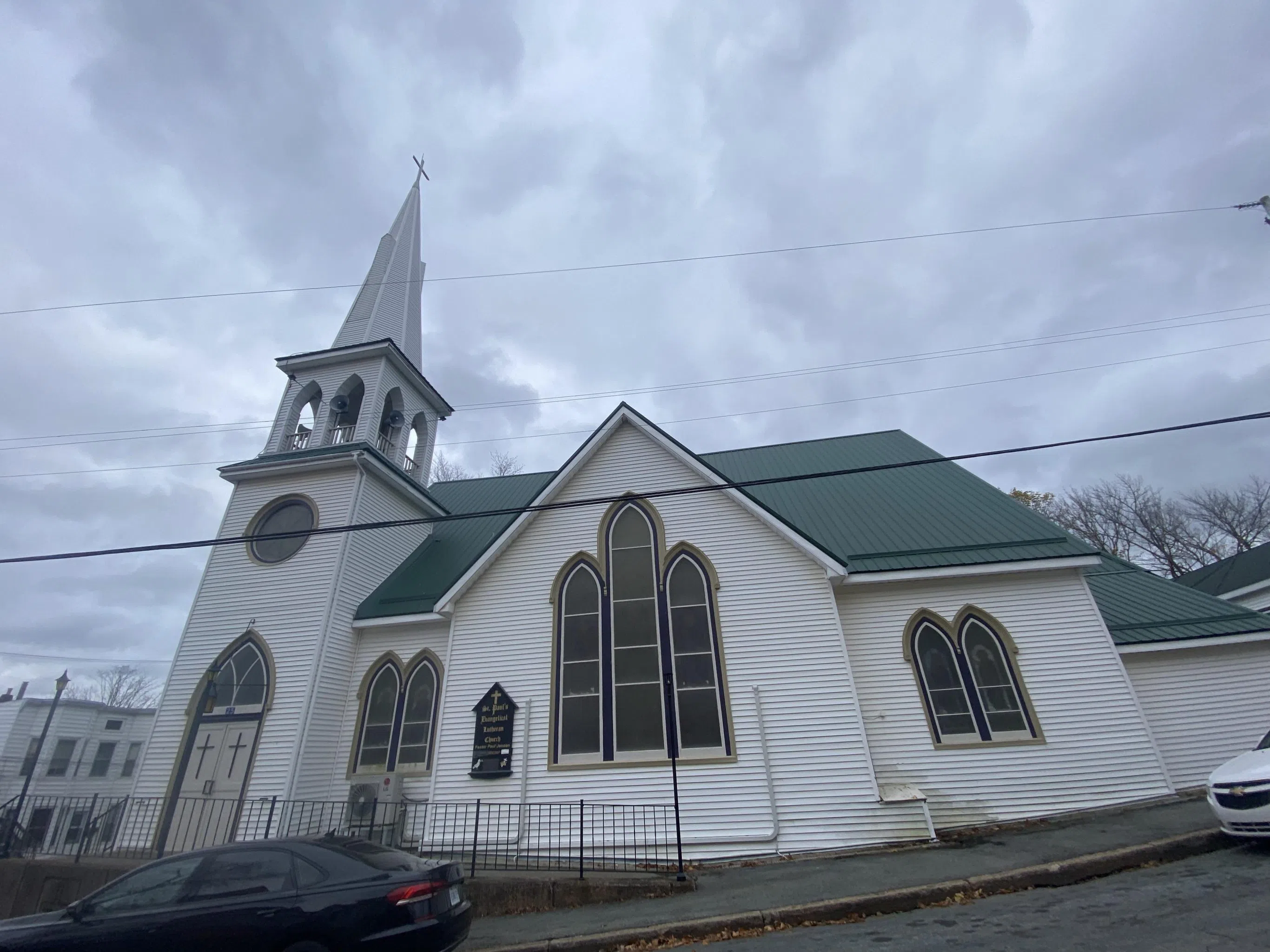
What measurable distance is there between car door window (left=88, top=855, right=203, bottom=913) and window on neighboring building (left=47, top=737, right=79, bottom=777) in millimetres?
36472

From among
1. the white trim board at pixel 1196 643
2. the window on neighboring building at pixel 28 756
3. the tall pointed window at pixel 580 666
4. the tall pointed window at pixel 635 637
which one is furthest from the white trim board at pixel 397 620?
the window on neighboring building at pixel 28 756

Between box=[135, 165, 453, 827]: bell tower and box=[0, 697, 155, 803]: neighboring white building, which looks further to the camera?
box=[0, 697, 155, 803]: neighboring white building

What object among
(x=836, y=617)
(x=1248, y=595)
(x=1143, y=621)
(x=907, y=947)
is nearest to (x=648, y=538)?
(x=836, y=617)

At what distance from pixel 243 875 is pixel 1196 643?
48.3 ft

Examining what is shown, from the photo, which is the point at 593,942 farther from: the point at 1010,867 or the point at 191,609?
the point at 191,609

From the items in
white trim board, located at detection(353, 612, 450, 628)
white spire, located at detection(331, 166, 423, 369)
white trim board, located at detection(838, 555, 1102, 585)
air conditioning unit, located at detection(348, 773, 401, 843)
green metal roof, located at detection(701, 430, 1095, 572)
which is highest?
white spire, located at detection(331, 166, 423, 369)

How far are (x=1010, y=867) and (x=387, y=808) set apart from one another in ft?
33.9

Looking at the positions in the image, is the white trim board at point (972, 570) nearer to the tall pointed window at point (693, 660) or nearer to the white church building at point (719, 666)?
the white church building at point (719, 666)

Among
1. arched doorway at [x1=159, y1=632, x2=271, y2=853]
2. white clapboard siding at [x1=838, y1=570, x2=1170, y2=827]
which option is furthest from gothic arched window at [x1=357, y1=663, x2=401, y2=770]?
white clapboard siding at [x1=838, y1=570, x2=1170, y2=827]

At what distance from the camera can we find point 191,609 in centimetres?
1438

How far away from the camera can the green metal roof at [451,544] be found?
14188 mm

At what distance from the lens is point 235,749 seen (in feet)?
41.8

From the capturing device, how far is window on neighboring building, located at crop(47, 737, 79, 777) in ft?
102

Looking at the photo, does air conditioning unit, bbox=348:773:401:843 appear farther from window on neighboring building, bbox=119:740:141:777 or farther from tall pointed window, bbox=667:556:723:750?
window on neighboring building, bbox=119:740:141:777
